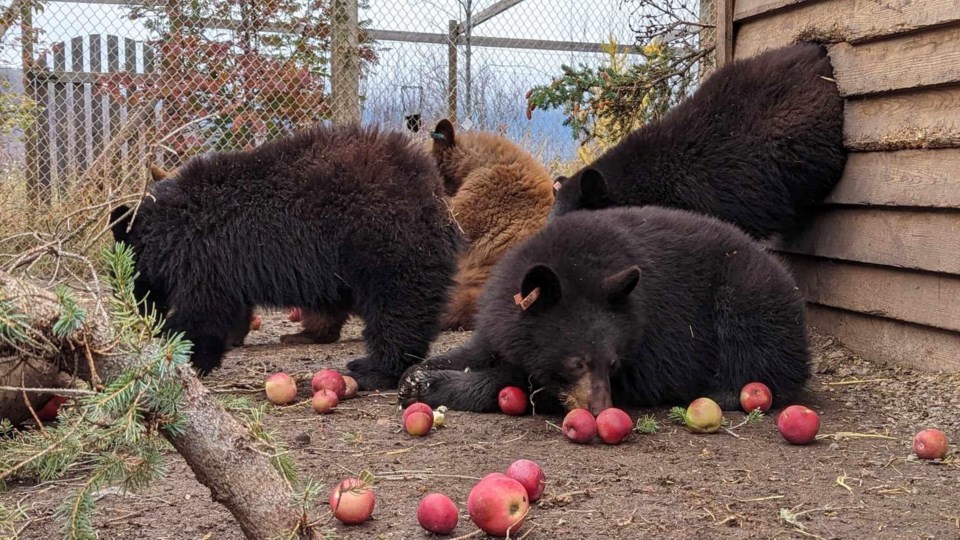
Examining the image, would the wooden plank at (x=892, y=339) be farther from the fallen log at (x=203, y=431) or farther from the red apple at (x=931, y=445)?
the fallen log at (x=203, y=431)

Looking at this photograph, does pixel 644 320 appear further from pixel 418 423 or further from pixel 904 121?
pixel 904 121

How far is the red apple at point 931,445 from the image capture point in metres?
3.75

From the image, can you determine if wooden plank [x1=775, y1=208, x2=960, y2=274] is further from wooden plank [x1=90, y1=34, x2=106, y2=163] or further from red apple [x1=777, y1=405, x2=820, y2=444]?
wooden plank [x1=90, y1=34, x2=106, y2=163]

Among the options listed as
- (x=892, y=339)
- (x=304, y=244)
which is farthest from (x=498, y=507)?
(x=892, y=339)

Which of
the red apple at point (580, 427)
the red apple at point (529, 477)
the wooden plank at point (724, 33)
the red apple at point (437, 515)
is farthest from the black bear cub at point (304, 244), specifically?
the wooden plank at point (724, 33)

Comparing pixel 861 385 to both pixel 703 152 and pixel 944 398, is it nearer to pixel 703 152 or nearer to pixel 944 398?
pixel 944 398

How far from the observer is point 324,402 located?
182 inches

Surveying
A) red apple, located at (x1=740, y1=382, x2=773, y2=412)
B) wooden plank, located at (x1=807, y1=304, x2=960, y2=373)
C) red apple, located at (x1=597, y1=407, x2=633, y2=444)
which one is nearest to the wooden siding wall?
wooden plank, located at (x1=807, y1=304, x2=960, y2=373)

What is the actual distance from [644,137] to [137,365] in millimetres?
5472

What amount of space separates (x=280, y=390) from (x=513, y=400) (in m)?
1.24

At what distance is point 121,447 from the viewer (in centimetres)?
218

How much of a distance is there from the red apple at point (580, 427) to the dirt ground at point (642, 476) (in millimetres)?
59

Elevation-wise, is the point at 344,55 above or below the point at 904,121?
above

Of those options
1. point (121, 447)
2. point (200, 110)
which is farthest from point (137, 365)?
point (200, 110)
